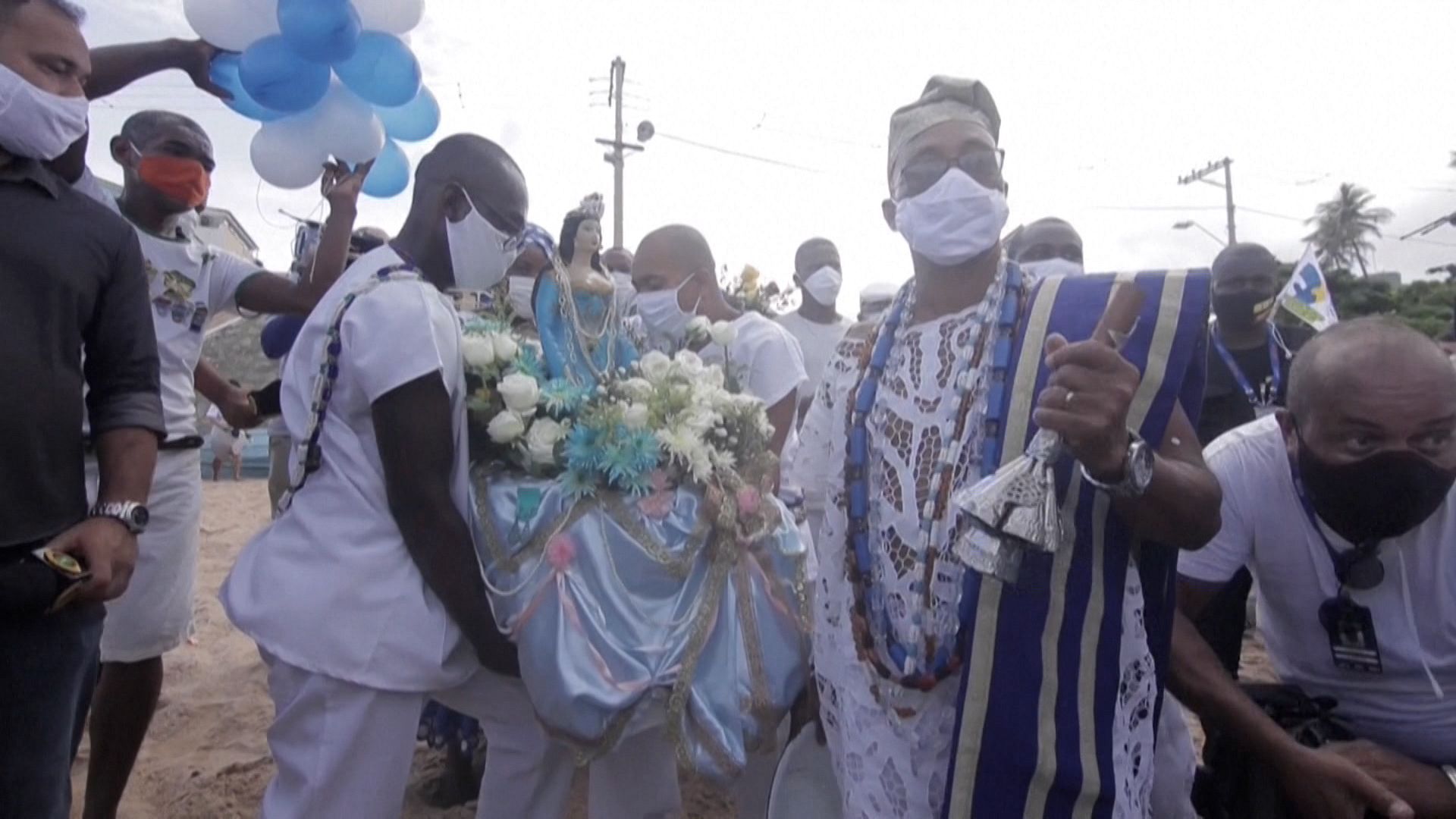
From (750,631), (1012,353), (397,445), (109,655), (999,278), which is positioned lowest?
(109,655)

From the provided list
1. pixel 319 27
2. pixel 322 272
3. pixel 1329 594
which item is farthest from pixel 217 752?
pixel 1329 594

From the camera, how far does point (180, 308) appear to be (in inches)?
A: 131

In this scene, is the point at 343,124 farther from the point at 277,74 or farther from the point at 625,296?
the point at 625,296

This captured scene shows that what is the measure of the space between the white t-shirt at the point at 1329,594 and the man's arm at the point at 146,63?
3259 millimetres

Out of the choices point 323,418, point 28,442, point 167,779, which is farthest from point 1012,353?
point 167,779

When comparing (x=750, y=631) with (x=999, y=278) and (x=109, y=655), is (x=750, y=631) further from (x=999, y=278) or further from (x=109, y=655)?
(x=109, y=655)

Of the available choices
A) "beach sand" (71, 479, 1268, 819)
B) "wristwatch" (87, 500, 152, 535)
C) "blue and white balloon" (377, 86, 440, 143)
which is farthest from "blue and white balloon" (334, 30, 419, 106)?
"beach sand" (71, 479, 1268, 819)

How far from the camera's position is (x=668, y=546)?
7.68 ft

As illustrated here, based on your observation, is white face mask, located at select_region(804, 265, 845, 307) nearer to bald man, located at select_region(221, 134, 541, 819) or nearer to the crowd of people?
the crowd of people

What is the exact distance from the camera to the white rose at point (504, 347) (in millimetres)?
2422

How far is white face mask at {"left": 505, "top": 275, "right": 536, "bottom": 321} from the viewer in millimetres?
2996

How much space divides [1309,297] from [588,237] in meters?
4.10

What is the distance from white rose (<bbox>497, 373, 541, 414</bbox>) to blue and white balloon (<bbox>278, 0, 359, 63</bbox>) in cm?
138

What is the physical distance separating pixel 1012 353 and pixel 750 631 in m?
0.99
